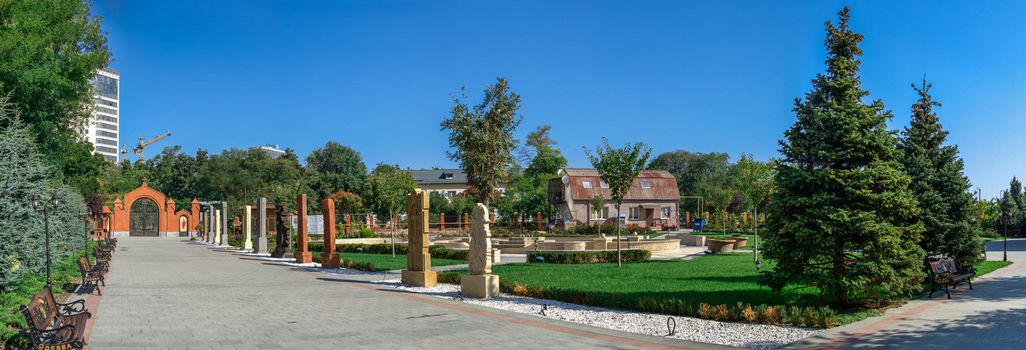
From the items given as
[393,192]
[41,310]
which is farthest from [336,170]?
[41,310]

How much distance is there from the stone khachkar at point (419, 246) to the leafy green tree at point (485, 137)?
40.1 ft

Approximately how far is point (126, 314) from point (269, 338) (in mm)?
3999

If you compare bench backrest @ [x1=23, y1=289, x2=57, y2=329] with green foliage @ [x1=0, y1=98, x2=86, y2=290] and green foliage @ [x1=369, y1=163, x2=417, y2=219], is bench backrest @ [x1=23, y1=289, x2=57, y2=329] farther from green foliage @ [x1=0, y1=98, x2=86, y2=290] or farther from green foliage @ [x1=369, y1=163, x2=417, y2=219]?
green foliage @ [x1=369, y1=163, x2=417, y2=219]

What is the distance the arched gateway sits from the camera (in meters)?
59.8

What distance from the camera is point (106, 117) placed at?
185750mm

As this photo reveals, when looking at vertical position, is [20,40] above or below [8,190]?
above

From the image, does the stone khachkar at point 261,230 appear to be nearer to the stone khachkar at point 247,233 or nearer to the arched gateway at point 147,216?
the stone khachkar at point 247,233

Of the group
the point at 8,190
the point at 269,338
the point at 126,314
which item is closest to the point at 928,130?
the point at 269,338

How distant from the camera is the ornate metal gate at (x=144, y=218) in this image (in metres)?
60.3

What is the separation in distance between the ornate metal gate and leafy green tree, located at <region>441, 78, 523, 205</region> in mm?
42772

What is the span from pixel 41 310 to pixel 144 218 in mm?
59264

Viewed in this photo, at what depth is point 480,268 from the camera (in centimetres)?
1427

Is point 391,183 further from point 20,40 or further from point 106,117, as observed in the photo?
point 106,117

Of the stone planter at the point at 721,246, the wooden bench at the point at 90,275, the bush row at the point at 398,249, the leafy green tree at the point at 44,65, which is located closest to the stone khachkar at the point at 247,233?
the bush row at the point at 398,249
